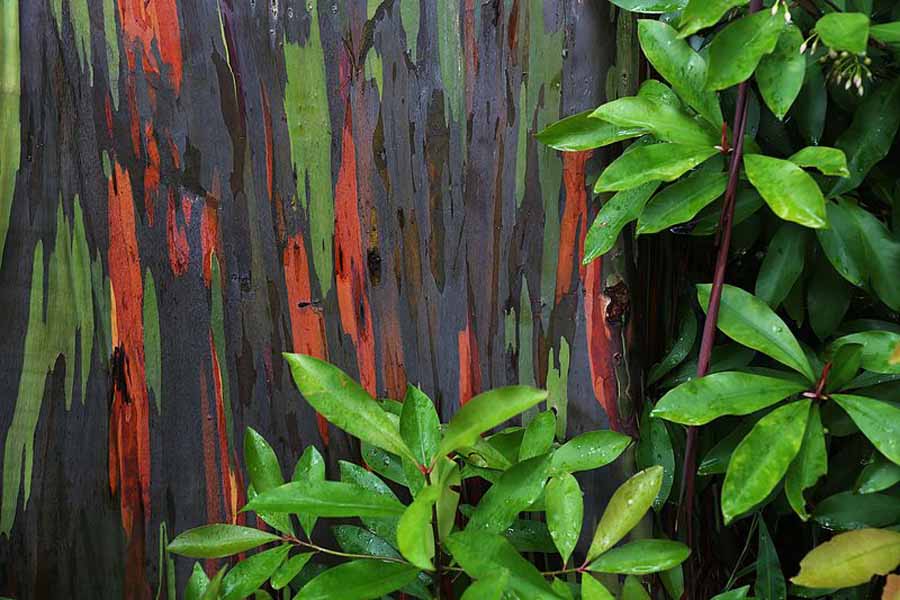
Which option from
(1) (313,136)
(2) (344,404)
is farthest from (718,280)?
(1) (313,136)

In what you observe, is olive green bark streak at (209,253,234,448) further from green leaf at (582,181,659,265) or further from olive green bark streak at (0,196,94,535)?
green leaf at (582,181,659,265)

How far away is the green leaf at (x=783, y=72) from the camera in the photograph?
A: 2.62 ft

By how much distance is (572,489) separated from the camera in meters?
0.87

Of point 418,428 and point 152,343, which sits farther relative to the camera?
point 152,343

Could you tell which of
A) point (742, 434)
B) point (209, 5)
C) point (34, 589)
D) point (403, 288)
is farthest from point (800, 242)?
point (34, 589)

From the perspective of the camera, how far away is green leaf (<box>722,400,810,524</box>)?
0.79 metres

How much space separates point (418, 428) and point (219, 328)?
0.39 metres

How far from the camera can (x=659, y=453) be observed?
38.8 inches

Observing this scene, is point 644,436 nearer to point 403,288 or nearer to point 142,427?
point 403,288

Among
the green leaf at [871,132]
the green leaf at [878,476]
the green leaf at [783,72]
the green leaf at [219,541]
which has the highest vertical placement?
the green leaf at [783,72]

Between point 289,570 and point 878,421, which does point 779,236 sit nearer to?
point 878,421

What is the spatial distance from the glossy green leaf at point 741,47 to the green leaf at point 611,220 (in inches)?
5.9

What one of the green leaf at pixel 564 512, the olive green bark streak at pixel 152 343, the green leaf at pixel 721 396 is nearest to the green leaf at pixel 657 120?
the green leaf at pixel 721 396

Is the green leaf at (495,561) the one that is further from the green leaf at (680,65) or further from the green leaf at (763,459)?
the green leaf at (680,65)
